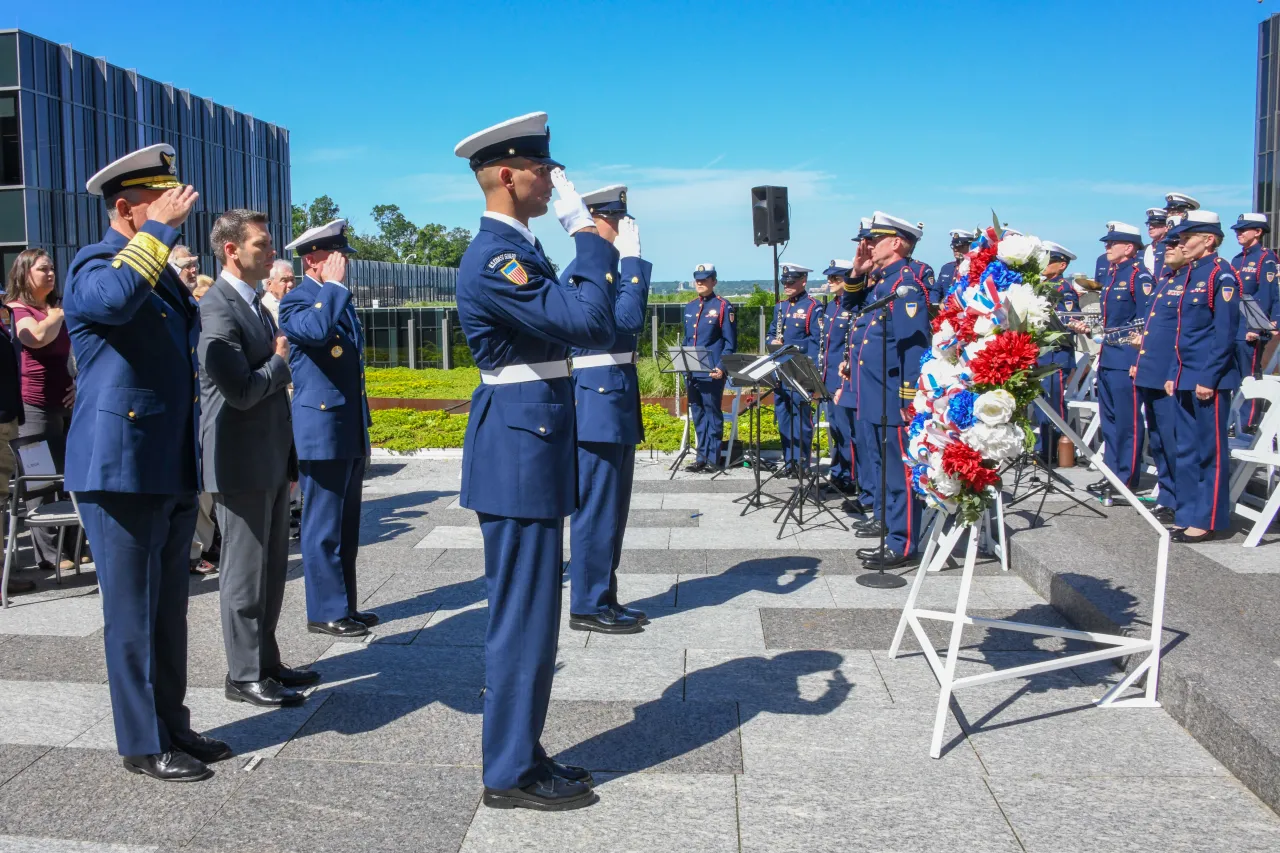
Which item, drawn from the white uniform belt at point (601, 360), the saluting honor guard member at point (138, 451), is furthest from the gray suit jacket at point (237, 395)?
the white uniform belt at point (601, 360)

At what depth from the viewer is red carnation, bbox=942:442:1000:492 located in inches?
166

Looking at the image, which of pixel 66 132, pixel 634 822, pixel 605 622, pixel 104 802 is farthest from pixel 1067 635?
pixel 66 132

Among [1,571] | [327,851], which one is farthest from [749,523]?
[327,851]

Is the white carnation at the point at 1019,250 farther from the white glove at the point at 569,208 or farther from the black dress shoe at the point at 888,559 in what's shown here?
the black dress shoe at the point at 888,559

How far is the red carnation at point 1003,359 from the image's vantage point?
4129 mm

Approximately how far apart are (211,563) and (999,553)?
198 inches

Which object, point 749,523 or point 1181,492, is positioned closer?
point 1181,492

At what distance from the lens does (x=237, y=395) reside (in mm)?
4328

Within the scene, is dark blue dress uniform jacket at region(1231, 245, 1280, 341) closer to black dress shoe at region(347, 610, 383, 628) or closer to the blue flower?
the blue flower

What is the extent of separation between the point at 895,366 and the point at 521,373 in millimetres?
4054

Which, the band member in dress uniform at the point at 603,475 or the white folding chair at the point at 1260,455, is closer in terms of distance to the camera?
the band member in dress uniform at the point at 603,475

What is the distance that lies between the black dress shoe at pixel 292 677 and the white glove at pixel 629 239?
2232mm

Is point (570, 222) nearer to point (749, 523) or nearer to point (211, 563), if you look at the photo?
point (211, 563)

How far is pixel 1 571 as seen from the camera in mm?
6852
